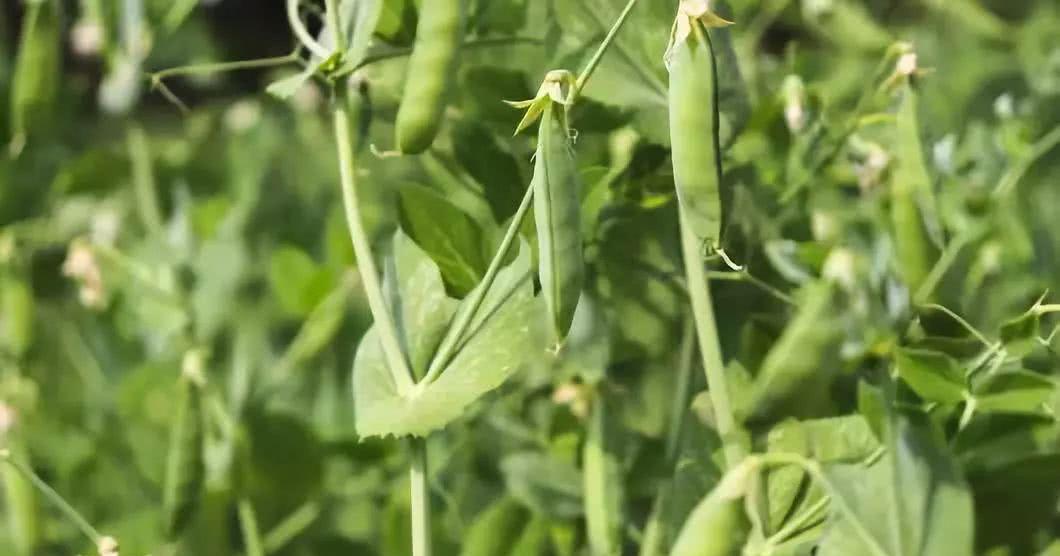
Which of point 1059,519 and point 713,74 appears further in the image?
point 1059,519

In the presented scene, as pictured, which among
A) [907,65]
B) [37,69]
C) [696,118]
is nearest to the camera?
[696,118]

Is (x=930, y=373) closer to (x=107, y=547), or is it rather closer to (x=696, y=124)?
(x=696, y=124)

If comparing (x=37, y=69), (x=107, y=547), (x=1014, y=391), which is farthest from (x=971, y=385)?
(x=37, y=69)

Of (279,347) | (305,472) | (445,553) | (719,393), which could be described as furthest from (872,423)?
(279,347)

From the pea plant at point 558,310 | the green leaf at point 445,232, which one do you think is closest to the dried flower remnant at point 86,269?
the pea plant at point 558,310

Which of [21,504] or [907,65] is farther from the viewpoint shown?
[21,504]

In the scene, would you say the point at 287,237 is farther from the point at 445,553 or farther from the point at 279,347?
the point at 445,553

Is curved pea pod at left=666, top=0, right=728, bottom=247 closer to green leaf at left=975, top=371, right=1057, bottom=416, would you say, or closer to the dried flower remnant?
green leaf at left=975, top=371, right=1057, bottom=416

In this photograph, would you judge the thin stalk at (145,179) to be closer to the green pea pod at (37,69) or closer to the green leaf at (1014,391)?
the green pea pod at (37,69)
